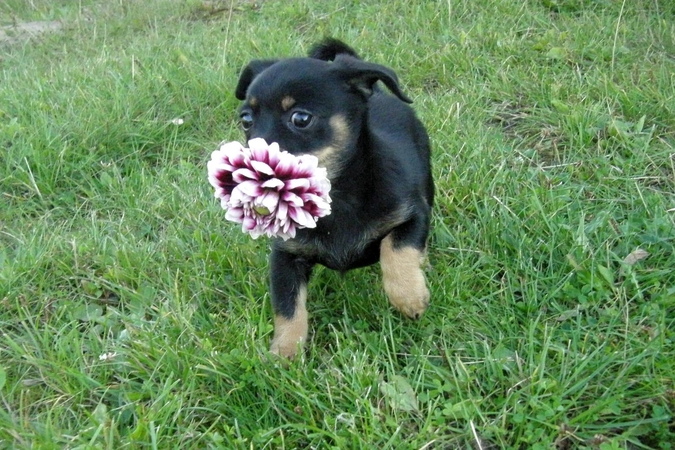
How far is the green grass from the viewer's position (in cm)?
213

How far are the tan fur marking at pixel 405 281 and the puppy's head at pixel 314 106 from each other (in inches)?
15.4

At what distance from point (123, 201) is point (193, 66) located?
1503mm

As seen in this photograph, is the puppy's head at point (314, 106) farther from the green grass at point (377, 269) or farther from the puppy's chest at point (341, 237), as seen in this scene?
the green grass at point (377, 269)

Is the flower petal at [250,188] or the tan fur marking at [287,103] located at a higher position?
the flower petal at [250,188]

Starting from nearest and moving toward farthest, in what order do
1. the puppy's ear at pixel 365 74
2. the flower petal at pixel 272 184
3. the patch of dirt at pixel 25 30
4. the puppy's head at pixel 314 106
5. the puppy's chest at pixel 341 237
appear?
1. the flower petal at pixel 272 184
2. the puppy's head at pixel 314 106
3. the puppy's ear at pixel 365 74
4. the puppy's chest at pixel 341 237
5. the patch of dirt at pixel 25 30

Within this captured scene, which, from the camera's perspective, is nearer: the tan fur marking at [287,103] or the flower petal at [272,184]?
the flower petal at [272,184]

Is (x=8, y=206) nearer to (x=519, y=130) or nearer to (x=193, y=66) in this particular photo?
(x=193, y=66)

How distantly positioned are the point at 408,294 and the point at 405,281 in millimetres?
49

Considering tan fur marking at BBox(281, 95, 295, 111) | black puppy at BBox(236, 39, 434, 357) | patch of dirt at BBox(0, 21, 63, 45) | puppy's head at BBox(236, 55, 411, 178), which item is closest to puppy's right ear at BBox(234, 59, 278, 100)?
black puppy at BBox(236, 39, 434, 357)

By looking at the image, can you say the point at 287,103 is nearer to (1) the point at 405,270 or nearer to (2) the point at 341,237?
(2) the point at 341,237

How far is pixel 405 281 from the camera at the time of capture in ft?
8.15

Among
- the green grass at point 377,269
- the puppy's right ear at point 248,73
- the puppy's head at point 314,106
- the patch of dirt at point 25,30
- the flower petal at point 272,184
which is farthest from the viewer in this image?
the patch of dirt at point 25,30

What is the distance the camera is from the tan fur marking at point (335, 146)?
238 cm

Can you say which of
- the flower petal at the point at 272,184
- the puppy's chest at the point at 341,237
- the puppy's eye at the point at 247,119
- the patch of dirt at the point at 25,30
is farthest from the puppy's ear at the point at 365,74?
the patch of dirt at the point at 25,30
